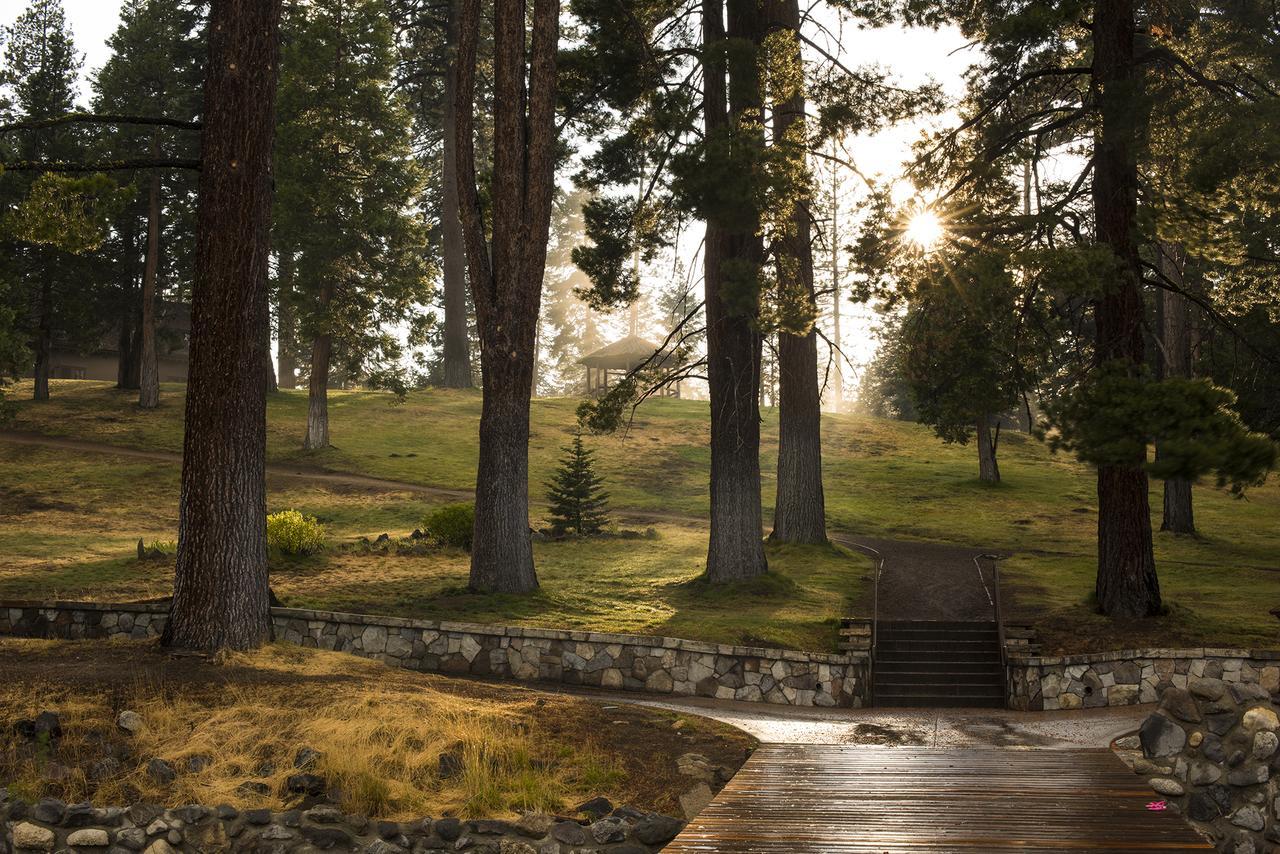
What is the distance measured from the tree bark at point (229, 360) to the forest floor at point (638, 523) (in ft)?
17.9

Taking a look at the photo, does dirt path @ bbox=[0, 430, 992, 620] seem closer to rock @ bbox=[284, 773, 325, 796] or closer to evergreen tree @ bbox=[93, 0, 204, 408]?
evergreen tree @ bbox=[93, 0, 204, 408]

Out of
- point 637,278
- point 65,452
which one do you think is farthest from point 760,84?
point 65,452

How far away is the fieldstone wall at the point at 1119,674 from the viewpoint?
15133 millimetres

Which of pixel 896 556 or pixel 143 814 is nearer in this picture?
pixel 143 814

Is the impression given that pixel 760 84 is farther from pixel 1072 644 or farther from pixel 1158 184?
pixel 1072 644

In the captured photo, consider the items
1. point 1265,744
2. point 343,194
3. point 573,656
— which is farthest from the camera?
point 343,194

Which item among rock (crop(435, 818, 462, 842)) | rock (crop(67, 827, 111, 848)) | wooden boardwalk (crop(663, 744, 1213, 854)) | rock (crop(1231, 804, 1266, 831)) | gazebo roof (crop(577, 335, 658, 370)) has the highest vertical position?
gazebo roof (crop(577, 335, 658, 370))

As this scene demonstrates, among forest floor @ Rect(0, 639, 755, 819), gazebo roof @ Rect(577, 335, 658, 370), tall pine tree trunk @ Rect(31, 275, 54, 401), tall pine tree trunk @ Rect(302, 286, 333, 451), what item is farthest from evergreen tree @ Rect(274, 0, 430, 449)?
forest floor @ Rect(0, 639, 755, 819)

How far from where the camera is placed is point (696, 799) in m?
9.63

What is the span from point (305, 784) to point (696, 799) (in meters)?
3.23

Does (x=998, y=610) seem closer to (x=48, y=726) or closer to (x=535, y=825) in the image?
(x=535, y=825)

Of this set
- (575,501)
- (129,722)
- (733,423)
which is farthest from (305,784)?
(575,501)

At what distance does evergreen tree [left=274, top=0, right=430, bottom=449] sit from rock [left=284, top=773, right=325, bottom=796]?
2993cm

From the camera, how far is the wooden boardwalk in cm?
777
